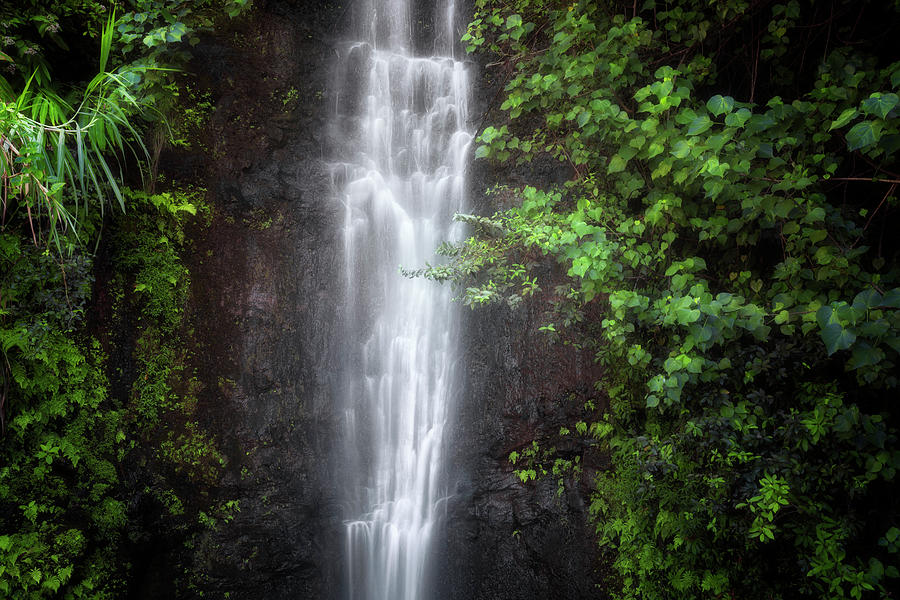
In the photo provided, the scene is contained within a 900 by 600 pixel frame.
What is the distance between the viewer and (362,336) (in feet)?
16.6

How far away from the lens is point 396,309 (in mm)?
5066

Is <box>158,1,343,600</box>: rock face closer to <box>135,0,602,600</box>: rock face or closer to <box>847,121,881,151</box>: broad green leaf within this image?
<box>135,0,602,600</box>: rock face

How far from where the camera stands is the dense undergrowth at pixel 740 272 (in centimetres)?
289

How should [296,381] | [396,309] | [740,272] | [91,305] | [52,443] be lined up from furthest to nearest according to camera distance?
[396,309] < [296,381] < [91,305] < [52,443] < [740,272]

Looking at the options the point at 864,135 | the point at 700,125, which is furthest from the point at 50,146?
the point at 864,135

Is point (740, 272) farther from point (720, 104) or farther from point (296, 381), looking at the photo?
point (296, 381)

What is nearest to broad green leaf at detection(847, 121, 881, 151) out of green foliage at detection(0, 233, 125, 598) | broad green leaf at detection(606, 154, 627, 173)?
broad green leaf at detection(606, 154, 627, 173)

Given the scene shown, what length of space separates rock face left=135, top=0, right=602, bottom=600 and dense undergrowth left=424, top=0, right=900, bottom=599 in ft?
2.32

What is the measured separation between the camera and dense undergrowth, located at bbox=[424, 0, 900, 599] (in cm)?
289

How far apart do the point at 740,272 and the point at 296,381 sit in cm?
400

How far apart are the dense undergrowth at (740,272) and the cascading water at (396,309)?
0.98m

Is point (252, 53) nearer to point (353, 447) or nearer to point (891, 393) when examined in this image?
point (353, 447)

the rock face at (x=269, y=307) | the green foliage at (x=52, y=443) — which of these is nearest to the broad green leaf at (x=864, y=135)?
the rock face at (x=269, y=307)

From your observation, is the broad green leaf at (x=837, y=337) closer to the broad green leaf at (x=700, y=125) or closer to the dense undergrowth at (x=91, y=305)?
the broad green leaf at (x=700, y=125)
